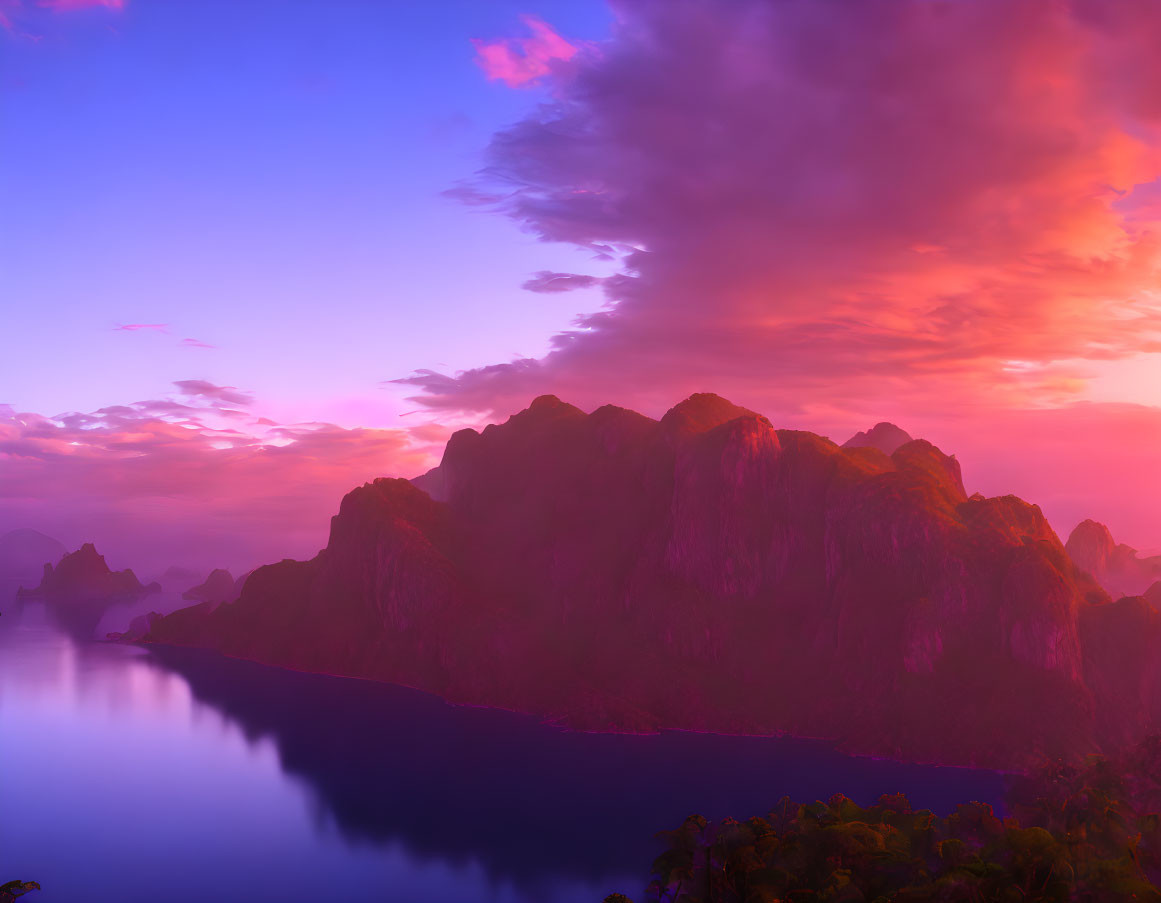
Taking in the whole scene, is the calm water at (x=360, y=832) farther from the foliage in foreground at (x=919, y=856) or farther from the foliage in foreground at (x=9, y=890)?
the foliage in foreground at (x=9, y=890)

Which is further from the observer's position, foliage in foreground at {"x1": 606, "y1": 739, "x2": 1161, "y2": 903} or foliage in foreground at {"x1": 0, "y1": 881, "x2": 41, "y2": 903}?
foliage in foreground at {"x1": 0, "y1": 881, "x2": 41, "y2": 903}

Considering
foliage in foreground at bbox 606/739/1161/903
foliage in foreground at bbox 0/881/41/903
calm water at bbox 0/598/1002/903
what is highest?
foliage in foreground at bbox 606/739/1161/903

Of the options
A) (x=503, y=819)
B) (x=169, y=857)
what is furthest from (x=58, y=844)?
(x=503, y=819)

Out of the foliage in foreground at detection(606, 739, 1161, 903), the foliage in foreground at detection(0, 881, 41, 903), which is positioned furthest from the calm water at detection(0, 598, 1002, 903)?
the foliage in foreground at detection(0, 881, 41, 903)

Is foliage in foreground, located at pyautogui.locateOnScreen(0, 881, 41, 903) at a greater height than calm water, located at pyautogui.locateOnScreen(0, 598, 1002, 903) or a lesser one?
greater

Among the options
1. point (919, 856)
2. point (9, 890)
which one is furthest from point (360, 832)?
point (919, 856)

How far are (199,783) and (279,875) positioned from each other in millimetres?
70365

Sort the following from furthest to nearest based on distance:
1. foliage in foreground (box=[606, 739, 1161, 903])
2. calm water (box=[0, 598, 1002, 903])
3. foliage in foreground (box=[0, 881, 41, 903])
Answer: calm water (box=[0, 598, 1002, 903])
foliage in foreground (box=[0, 881, 41, 903])
foliage in foreground (box=[606, 739, 1161, 903])

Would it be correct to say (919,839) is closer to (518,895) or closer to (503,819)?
(518,895)

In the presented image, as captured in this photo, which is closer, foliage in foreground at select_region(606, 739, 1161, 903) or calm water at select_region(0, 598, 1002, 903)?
foliage in foreground at select_region(606, 739, 1161, 903)

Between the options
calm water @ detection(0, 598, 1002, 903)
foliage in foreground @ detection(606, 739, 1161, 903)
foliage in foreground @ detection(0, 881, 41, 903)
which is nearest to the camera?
foliage in foreground @ detection(606, 739, 1161, 903)

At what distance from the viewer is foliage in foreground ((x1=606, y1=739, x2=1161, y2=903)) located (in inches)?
2704

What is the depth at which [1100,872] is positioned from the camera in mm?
71375

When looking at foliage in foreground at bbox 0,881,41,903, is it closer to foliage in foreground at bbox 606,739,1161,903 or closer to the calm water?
the calm water
